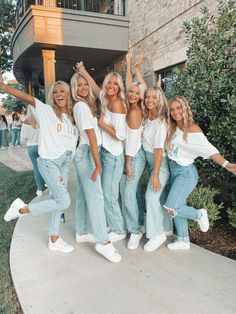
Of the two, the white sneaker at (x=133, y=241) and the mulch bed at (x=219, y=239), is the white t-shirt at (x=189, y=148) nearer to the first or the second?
the white sneaker at (x=133, y=241)

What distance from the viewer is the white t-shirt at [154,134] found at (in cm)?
269

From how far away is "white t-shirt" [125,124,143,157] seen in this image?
9.14ft

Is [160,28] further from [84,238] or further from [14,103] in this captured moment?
[14,103]

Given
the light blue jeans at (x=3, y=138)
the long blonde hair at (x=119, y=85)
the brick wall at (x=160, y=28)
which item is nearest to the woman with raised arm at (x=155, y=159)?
the long blonde hair at (x=119, y=85)

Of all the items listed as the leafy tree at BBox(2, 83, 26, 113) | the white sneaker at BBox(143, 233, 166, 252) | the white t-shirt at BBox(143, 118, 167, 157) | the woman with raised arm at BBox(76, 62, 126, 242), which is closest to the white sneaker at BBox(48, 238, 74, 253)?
the woman with raised arm at BBox(76, 62, 126, 242)

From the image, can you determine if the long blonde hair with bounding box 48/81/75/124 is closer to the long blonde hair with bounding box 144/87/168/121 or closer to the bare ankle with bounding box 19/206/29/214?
the long blonde hair with bounding box 144/87/168/121

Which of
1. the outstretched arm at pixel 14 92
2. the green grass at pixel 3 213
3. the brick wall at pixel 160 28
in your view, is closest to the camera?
the green grass at pixel 3 213

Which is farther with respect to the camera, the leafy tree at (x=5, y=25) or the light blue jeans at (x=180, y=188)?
the leafy tree at (x=5, y=25)

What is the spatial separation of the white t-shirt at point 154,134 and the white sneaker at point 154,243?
895mm

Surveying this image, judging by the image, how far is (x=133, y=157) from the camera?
287cm

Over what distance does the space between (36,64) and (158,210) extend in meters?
10.3

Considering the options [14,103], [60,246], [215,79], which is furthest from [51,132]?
[14,103]

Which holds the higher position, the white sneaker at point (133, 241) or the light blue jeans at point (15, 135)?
the light blue jeans at point (15, 135)

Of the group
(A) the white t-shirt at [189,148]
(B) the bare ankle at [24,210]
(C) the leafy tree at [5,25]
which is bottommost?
(B) the bare ankle at [24,210]
